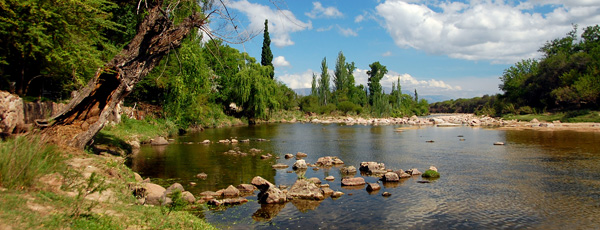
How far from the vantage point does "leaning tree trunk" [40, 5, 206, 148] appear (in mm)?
10469

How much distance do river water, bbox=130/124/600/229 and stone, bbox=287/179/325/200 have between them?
30 cm

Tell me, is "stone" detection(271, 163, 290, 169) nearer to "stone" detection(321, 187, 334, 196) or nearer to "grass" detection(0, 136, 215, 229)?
"stone" detection(321, 187, 334, 196)

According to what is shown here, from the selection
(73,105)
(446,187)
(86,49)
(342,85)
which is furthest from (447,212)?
(342,85)

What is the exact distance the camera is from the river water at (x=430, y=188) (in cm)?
870

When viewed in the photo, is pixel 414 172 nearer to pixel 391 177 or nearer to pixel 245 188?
pixel 391 177

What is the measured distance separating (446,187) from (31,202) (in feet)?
36.5

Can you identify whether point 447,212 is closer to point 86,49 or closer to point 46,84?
point 86,49

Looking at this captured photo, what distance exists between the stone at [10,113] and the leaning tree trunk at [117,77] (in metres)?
1.08

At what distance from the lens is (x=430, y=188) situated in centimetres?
1191

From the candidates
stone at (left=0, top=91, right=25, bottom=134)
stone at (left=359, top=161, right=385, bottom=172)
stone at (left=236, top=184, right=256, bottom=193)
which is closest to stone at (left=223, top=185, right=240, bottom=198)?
stone at (left=236, top=184, right=256, bottom=193)

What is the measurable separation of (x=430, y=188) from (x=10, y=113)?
12827 millimetres

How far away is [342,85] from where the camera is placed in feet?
284

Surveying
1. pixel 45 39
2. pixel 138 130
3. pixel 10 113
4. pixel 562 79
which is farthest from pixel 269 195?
pixel 562 79

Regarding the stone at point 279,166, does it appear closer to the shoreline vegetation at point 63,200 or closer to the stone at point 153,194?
the stone at point 153,194
